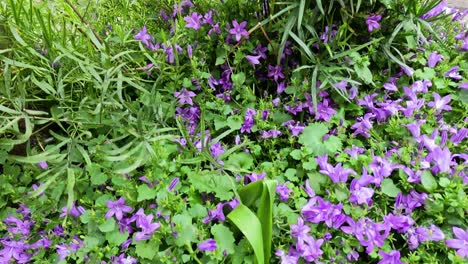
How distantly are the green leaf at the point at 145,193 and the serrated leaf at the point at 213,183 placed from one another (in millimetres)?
110

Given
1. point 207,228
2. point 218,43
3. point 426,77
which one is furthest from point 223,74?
point 426,77

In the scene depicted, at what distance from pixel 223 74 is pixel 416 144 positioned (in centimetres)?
70

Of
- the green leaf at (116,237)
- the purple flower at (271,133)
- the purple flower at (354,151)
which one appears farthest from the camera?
the purple flower at (271,133)

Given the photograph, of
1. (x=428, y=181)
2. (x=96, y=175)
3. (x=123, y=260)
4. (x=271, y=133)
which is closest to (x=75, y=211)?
(x=96, y=175)

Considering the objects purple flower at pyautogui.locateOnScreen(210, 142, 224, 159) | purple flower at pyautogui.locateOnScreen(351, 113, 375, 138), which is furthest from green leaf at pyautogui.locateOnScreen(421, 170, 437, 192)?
purple flower at pyautogui.locateOnScreen(210, 142, 224, 159)

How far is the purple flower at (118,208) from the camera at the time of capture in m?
1.12

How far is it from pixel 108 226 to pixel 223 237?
0.31 metres

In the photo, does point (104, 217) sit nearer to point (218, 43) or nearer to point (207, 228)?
point (207, 228)

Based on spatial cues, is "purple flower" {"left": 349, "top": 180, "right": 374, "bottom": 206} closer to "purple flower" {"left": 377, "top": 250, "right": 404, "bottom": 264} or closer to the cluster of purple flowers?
"purple flower" {"left": 377, "top": 250, "right": 404, "bottom": 264}

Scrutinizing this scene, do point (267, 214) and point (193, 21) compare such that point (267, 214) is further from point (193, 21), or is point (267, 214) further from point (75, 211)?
point (193, 21)

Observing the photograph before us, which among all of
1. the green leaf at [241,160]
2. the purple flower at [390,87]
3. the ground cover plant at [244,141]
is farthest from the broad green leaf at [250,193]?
the purple flower at [390,87]

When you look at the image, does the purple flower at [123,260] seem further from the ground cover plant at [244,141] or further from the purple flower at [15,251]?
the purple flower at [15,251]

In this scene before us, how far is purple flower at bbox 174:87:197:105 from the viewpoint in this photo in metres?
1.42

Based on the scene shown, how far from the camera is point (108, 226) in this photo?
3.63ft
